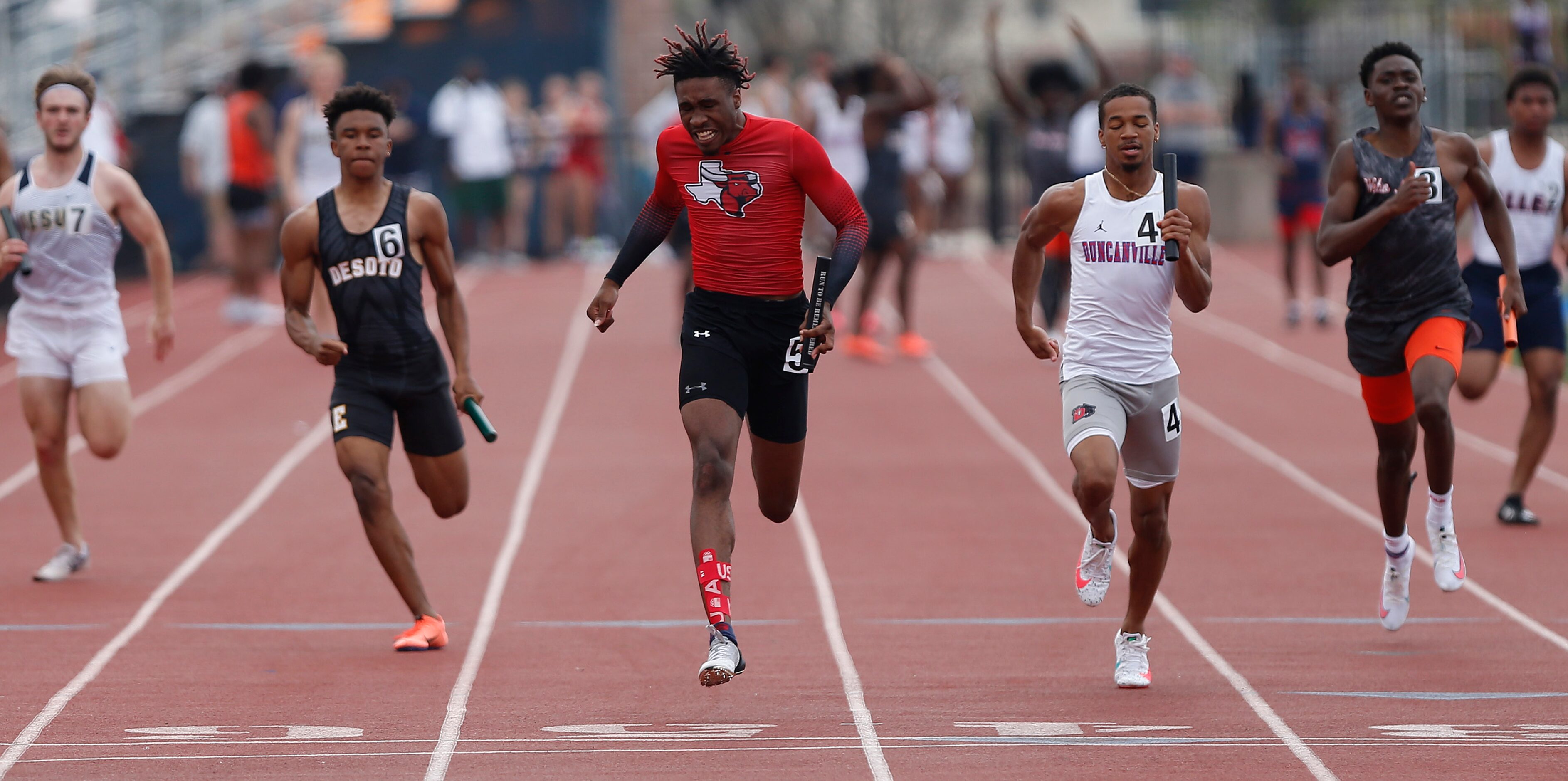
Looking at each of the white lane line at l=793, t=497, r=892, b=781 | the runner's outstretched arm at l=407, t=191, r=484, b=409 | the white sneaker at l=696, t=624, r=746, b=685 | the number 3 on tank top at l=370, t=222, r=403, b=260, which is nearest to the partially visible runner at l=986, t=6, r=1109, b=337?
the white lane line at l=793, t=497, r=892, b=781

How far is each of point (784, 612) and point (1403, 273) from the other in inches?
112

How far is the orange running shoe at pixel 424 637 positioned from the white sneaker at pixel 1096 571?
8.08 feet

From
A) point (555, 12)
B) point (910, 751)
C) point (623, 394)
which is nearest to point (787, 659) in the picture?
point (910, 751)

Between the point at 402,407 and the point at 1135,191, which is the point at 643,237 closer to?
the point at 402,407

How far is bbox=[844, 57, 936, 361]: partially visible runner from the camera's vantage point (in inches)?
600

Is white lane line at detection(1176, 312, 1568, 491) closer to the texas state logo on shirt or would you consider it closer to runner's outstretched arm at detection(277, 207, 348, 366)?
the texas state logo on shirt

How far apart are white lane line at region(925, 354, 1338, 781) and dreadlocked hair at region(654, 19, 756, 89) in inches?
89.9

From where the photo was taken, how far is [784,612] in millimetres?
8422

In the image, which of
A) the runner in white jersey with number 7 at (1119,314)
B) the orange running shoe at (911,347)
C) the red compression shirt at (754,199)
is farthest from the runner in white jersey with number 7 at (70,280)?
the orange running shoe at (911,347)

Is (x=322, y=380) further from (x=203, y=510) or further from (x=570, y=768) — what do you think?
(x=570, y=768)

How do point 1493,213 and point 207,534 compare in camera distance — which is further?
point 207,534

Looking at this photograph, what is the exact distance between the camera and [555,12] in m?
29.0

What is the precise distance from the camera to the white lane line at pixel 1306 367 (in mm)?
12188

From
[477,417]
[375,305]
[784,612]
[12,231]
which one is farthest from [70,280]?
[784,612]
